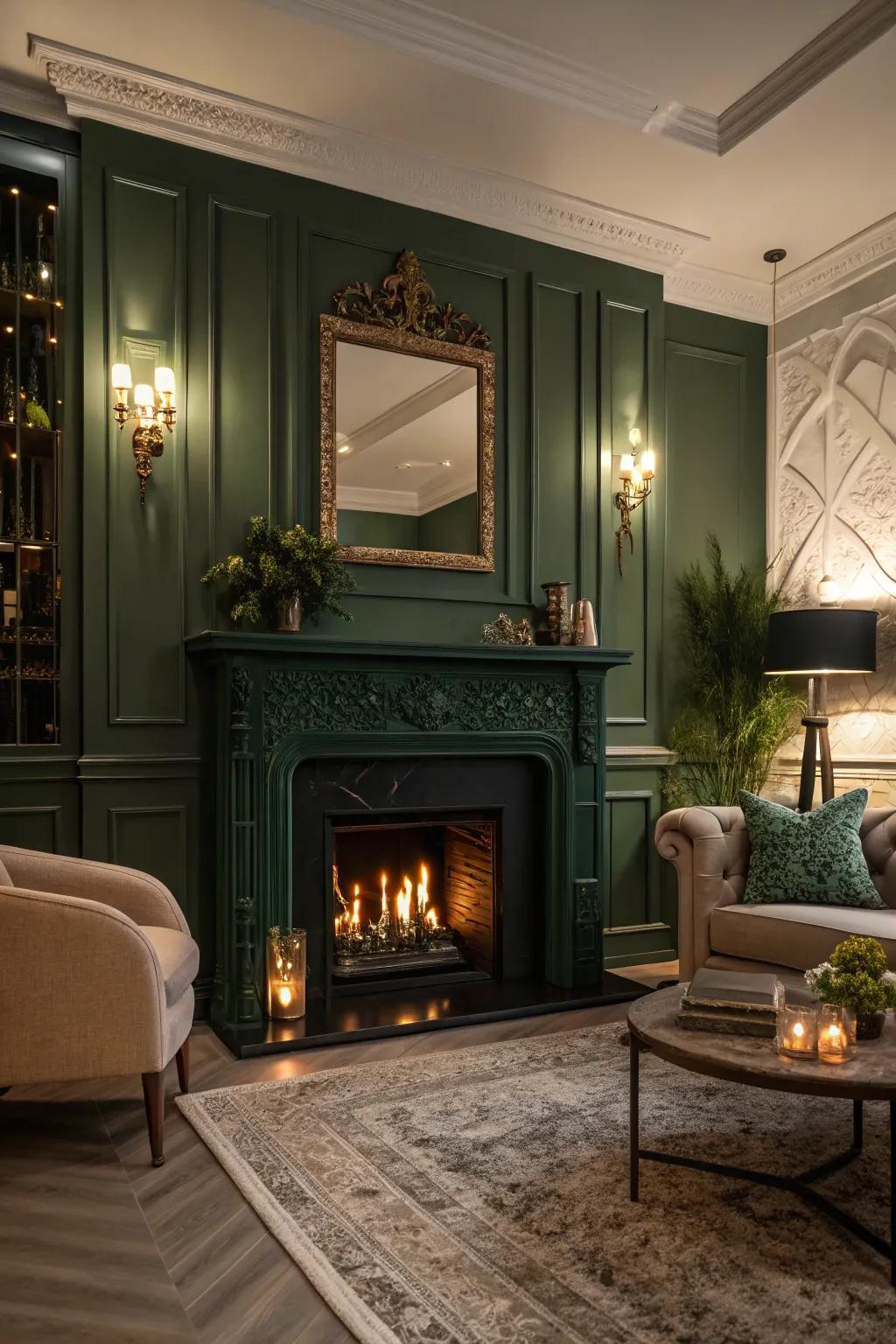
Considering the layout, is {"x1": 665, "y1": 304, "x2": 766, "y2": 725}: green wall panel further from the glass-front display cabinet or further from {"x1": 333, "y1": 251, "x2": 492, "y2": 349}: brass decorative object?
the glass-front display cabinet

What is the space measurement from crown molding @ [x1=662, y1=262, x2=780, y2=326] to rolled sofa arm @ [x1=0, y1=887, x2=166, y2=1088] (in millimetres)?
4052

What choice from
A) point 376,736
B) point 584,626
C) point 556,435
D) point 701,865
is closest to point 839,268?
point 556,435

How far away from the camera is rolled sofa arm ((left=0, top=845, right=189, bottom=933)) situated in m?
2.88

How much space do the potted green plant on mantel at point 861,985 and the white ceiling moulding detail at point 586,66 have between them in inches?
118

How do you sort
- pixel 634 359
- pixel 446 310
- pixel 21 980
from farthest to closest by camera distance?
pixel 634 359 < pixel 446 310 < pixel 21 980

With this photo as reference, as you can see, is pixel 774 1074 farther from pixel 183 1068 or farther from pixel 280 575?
pixel 280 575

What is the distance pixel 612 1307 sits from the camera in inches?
71.9

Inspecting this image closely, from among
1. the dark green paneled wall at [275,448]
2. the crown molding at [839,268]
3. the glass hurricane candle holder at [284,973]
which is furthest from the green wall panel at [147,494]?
the crown molding at [839,268]

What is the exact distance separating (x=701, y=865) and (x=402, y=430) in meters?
2.11

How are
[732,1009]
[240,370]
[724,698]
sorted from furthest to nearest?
[724,698], [240,370], [732,1009]

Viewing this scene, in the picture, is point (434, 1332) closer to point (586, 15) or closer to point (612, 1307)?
point (612, 1307)

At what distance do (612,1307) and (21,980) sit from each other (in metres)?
1.50

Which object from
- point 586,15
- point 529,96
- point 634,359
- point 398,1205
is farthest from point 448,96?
point 398,1205

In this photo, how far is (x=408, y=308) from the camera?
4.20m
